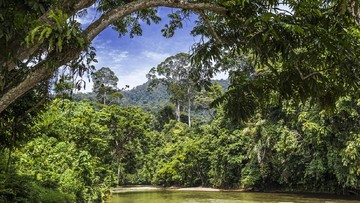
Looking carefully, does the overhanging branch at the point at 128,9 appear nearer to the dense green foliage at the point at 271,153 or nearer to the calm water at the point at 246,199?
the dense green foliage at the point at 271,153

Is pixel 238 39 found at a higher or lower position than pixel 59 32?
higher

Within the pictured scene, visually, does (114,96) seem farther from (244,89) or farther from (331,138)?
(244,89)

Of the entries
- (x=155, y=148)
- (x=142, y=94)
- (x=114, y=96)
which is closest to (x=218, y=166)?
(x=155, y=148)

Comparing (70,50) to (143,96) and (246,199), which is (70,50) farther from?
(143,96)

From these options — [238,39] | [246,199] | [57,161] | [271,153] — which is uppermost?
[238,39]

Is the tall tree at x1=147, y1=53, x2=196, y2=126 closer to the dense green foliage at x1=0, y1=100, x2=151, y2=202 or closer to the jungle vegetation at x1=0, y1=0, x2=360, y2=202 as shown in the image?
the jungle vegetation at x1=0, y1=0, x2=360, y2=202

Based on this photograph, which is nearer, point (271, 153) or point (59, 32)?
point (59, 32)

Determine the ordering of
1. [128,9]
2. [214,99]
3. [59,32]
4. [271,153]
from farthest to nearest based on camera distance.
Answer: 1. [271,153]
2. [214,99]
3. [128,9]
4. [59,32]

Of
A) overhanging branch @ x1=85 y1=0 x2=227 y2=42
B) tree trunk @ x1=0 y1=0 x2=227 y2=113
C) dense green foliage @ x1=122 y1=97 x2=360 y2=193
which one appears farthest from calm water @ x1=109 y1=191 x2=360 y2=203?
tree trunk @ x1=0 y1=0 x2=227 y2=113

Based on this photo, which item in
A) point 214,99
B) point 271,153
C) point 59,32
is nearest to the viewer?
point 59,32

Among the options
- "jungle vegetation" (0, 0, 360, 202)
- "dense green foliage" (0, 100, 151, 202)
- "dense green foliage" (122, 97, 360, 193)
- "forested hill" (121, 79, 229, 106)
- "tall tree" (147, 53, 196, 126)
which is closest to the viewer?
"jungle vegetation" (0, 0, 360, 202)

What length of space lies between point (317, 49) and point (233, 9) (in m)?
0.97

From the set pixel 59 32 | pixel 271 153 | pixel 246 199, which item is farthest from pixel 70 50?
pixel 271 153

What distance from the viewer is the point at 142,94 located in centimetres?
9256
